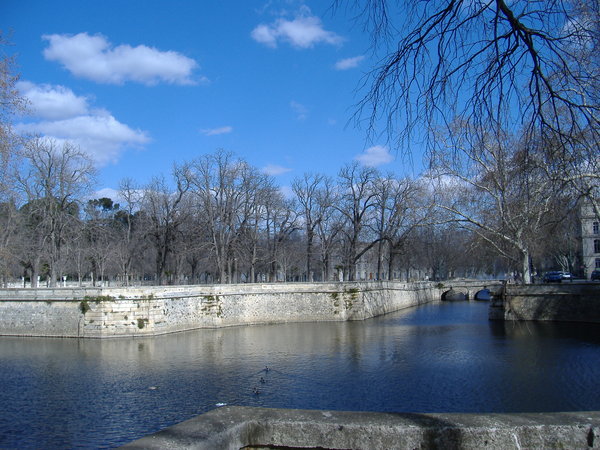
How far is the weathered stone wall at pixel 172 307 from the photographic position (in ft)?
82.3

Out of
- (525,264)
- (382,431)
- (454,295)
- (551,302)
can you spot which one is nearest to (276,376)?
(382,431)

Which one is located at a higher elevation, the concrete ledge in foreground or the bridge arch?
the concrete ledge in foreground

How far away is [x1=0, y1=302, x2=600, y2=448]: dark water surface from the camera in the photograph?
39.7 ft

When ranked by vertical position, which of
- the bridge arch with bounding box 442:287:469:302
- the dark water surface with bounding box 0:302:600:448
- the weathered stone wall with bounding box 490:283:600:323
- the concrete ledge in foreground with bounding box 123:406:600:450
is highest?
the concrete ledge in foreground with bounding box 123:406:600:450

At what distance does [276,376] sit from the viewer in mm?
15992

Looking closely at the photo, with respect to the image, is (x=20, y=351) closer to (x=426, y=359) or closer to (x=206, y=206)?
(x=426, y=359)

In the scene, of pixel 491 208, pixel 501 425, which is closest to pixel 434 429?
pixel 501 425

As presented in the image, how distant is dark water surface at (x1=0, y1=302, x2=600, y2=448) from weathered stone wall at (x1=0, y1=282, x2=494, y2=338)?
46.4 inches

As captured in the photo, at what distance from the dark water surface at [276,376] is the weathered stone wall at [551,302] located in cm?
157

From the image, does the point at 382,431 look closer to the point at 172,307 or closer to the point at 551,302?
the point at 172,307

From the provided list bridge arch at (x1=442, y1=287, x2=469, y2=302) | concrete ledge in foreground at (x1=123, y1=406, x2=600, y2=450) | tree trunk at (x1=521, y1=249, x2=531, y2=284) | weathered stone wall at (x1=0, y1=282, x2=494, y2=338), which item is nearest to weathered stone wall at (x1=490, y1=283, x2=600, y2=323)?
tree trunk at (x1=521, y1=249, x2=531, y2=284)

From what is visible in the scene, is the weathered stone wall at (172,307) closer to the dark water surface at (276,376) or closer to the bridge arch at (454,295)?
the dark water surface at (276,376)

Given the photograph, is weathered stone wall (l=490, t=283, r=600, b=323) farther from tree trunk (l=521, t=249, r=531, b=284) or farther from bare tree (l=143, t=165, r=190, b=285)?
bare tree (l=143, t=165, r=190, b=285)

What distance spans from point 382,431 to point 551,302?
1083 inches
